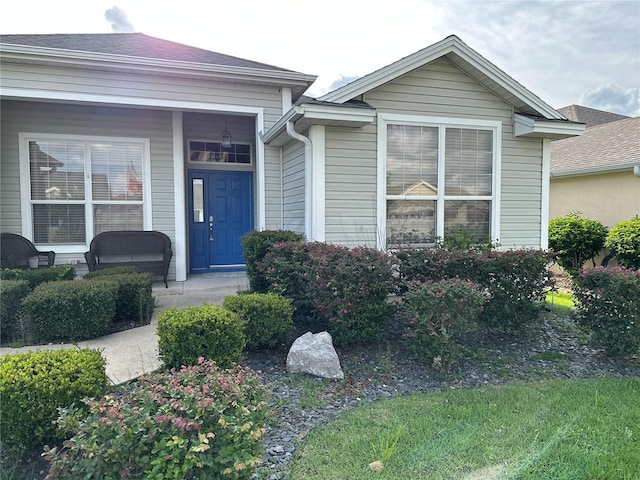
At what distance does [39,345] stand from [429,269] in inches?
166

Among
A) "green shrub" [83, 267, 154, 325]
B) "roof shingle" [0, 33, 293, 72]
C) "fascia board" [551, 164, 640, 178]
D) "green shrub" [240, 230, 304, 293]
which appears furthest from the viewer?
"fascia board" [551, 164, 640, 178]

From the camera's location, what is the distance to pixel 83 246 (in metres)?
7.48

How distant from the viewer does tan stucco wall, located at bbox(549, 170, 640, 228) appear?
1007cm

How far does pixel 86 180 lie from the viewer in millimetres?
7480

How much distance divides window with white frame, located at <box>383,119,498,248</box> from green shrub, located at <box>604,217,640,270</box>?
446 cm

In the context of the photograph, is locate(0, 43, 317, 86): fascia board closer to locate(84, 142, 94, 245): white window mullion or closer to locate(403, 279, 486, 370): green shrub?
locate(84, 142, 94, 245): white window mullion

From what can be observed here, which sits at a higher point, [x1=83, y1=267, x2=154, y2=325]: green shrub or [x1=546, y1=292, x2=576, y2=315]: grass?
[x1=83, y1=267, x2=154, y2=325]: green shrub

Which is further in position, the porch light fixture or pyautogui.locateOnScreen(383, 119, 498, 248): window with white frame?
the porch light fixture

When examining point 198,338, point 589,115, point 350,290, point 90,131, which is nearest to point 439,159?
point 350,290

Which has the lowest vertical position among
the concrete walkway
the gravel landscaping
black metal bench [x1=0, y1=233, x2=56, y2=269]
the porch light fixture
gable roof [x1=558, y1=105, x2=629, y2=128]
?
the gravel landscaping

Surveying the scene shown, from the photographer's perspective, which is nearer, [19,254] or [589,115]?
[19,254]

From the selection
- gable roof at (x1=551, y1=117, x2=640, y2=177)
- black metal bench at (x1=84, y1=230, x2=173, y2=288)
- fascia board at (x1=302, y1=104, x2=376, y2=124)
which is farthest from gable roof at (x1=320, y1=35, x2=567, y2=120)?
gable roof at (x1=551, y1=117, x2=640, y2=177)

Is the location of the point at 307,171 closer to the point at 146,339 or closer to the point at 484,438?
the point at 146,339

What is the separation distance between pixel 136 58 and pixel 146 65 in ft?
0.54
